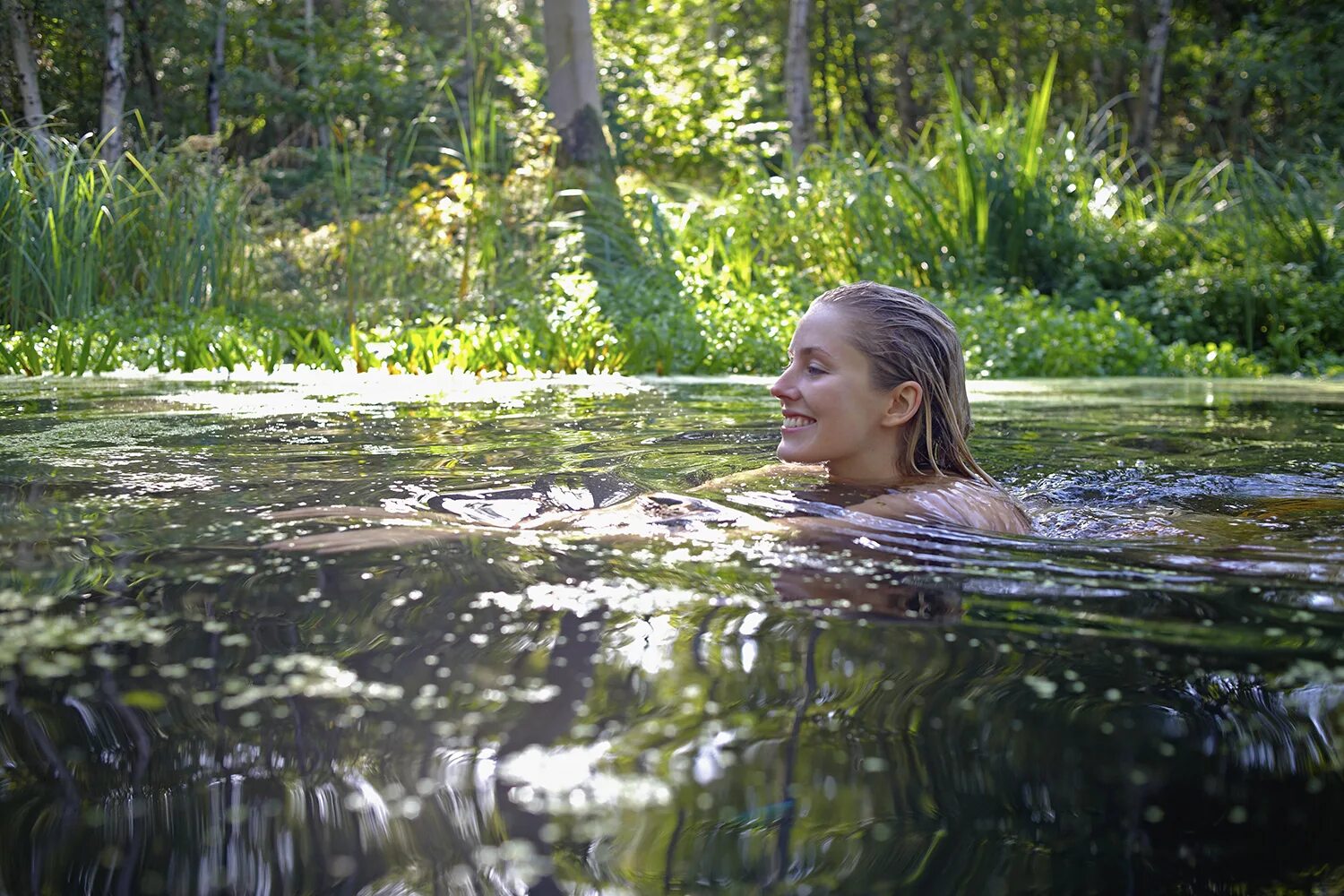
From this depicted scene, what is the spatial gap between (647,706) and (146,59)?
18099 millimetres

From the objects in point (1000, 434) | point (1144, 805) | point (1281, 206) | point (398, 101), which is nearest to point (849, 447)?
point (1000, 434)

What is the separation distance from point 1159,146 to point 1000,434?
24.0 meters

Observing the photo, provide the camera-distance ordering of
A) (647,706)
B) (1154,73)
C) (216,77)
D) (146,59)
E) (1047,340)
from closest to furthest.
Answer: (647,706)
(1047,340)
(146,59)
(216,77)
(1154,73)

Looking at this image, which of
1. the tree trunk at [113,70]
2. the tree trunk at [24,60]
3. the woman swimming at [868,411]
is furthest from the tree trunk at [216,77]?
the woman swimming at [868,411]

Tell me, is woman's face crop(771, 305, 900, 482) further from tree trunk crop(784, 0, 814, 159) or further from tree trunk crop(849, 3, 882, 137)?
tree trunk crop(849, 3, 882, 137)

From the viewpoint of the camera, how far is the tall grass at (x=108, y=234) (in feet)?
27.4

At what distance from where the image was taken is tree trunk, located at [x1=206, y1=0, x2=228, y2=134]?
18.6 meters

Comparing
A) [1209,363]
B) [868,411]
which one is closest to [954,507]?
[868,411]

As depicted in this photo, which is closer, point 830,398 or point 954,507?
point 954,507

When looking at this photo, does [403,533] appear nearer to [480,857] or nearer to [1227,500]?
[480,857]

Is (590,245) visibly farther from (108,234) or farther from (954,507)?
(954,507)

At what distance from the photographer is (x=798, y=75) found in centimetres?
1958

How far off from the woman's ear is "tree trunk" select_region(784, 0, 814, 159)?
16.4 meters

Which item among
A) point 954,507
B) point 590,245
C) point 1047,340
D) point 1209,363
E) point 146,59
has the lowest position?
point 1209,363
